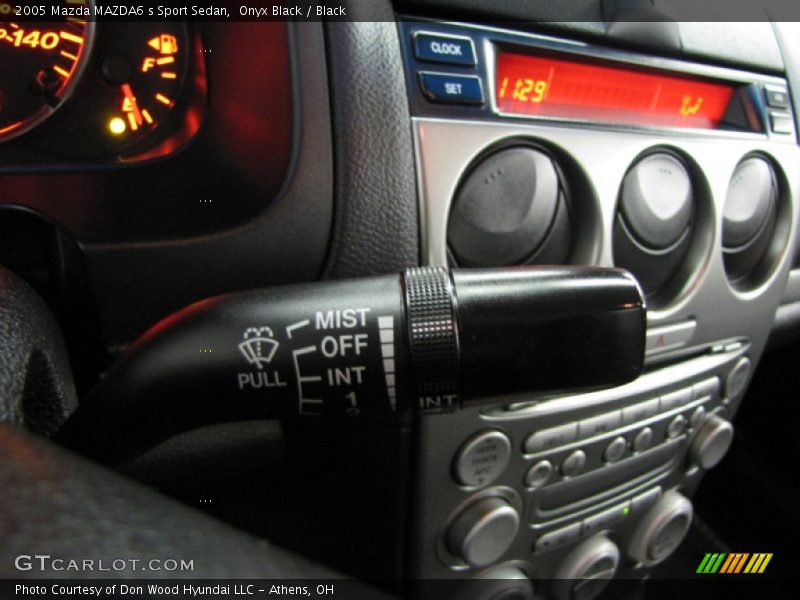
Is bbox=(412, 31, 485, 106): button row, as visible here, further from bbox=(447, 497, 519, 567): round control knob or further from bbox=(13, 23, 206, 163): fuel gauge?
bbox=(447, 497, 519, 567): round control knob

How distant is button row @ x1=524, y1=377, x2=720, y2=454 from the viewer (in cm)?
73

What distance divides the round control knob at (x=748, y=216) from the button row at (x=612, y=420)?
175 millimetres

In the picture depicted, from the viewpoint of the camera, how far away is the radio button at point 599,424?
758 millimetres

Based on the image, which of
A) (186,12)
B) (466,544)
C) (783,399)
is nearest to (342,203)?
(186,12)

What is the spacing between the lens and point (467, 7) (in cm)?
61

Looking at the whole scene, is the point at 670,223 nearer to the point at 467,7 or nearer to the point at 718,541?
the point at 467,7

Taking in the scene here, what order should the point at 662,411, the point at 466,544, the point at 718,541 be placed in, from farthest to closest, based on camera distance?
the point at 718,541
the point at 662,411
the point at 466,544

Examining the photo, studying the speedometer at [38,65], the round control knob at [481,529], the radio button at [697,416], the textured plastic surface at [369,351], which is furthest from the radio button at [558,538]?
the speedometer at [38,65]

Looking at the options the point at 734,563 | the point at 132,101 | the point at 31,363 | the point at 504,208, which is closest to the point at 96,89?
the point at 132,101

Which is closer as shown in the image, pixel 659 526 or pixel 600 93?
pixel 600 93

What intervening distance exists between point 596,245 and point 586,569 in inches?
19.0

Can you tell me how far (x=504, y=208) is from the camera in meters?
0.65

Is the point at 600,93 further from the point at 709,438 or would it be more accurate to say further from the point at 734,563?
the point at 734,563

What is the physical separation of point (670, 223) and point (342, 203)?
44cm
